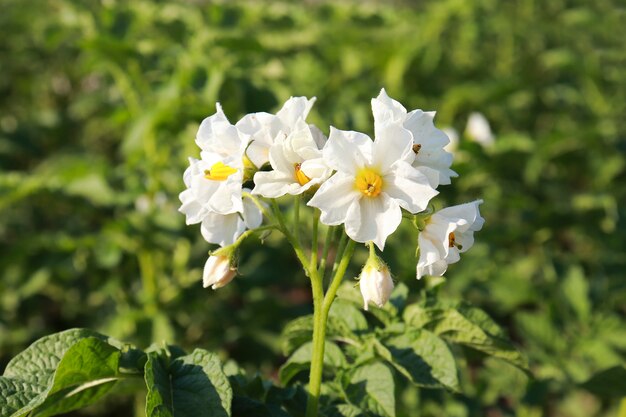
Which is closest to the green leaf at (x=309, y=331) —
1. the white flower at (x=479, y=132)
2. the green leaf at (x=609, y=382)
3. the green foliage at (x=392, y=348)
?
the green foliage at (x=392, y=348)

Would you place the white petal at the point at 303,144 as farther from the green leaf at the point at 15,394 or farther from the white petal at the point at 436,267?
the green leaf at the point at 15,394

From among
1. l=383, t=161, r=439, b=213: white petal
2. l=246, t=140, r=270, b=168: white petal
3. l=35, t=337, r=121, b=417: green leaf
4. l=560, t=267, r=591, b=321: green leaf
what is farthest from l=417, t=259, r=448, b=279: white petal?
l=560, t=267, r=591, b=321: green leaf

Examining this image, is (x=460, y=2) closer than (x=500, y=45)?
Yes

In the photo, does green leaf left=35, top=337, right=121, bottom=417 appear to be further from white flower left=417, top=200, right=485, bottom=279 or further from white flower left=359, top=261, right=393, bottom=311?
white flower left=417, top=200, right=485, bottom=279

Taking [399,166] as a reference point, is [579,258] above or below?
below

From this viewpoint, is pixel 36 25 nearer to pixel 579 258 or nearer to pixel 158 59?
pixel 158 59

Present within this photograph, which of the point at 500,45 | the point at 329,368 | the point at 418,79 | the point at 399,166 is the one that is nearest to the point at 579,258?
the point at 418,79
